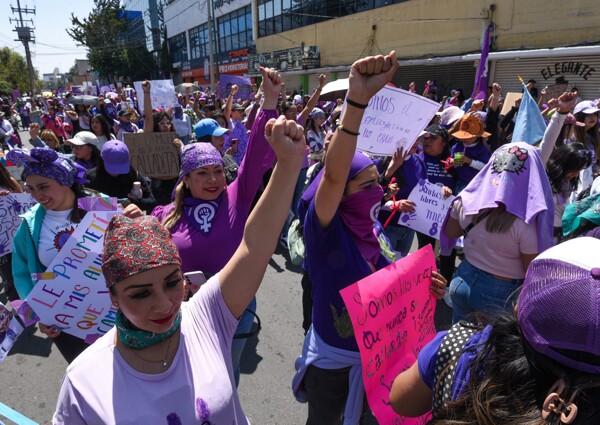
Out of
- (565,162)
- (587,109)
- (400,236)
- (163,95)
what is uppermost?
(163,95)

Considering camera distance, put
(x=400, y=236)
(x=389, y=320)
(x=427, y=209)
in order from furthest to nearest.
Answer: (x=400, y=236), (x=427, y=209), (x=389, y=320)

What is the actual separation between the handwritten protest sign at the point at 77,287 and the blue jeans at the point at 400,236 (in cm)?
274

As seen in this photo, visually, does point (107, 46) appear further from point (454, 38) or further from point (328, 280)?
point (328, 280)

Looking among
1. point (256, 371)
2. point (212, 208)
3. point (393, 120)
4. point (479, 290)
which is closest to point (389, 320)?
point (479, 290)

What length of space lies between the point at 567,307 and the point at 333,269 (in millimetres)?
1108

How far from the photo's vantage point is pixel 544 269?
88 cm

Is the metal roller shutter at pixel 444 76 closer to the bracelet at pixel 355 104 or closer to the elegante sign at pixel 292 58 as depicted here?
the elegante sign at pixel 292 58

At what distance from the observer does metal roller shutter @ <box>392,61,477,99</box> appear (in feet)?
54.4

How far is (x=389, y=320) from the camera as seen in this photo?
5.85ft

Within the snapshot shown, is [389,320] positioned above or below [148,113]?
below

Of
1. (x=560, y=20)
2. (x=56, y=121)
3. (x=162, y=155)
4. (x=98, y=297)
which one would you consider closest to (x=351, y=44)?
(x=560, y=20)

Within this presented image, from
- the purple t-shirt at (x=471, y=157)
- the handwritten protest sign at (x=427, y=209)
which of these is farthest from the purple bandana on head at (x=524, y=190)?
the purple t-shirt at (x=471, y=157)

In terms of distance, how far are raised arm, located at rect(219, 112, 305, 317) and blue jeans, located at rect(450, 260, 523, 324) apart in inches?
55.8

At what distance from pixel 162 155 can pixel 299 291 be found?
Result: 9.02 feet
